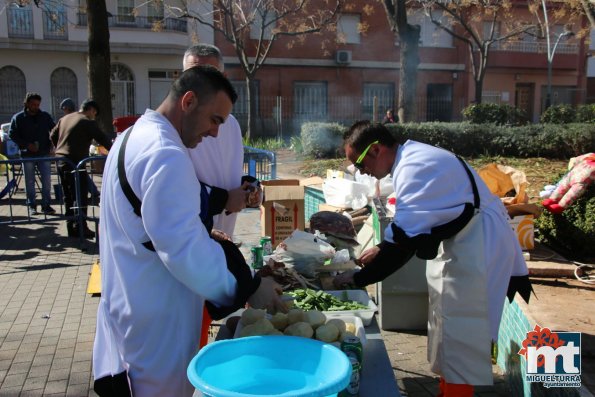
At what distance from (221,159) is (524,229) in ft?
11.3

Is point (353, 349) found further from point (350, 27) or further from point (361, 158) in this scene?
point (350, 27)

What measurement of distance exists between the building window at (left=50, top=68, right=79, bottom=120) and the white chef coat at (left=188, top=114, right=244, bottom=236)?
24.9m

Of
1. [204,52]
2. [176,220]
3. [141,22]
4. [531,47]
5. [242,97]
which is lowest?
[176,220]

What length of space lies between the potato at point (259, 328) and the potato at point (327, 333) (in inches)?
8.2

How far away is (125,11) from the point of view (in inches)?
1068

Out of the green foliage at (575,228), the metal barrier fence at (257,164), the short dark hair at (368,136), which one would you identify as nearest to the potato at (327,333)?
the short dark hair at (368,136)

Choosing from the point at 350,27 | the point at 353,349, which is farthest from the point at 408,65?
the point at 353,349

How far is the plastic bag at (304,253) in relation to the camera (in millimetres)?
3699

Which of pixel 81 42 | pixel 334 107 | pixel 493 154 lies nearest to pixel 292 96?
pixel 334 107

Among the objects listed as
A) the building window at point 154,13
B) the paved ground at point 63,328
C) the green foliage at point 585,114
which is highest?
the building window at point 154,13

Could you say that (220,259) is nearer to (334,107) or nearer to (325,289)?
(325,289)

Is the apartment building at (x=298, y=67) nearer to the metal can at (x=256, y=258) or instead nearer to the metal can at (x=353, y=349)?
the metal can at (x=256, y=258)

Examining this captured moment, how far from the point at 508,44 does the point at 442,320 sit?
1286 inches

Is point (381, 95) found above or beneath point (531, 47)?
beneath
